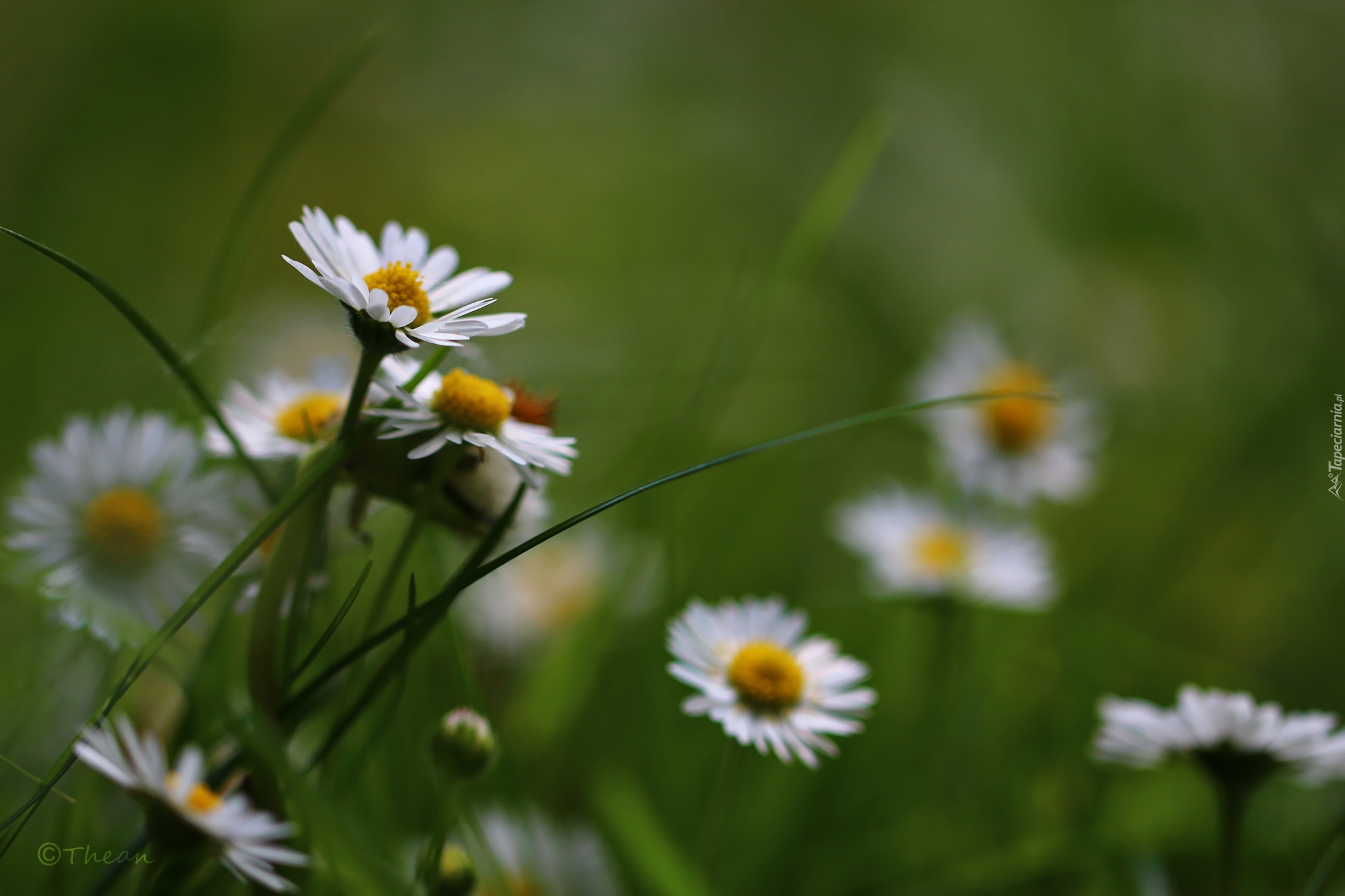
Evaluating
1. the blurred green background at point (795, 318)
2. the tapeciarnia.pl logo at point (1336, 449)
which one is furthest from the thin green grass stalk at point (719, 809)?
the tapeciarnia.pl logo at point (1336, 449)

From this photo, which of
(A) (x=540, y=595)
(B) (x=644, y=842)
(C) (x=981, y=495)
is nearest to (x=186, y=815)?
(B) (x=644, y=842)

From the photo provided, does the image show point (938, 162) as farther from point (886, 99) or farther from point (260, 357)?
point (260, 357)

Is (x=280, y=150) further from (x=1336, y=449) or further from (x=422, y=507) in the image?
(x=1336, y=449)

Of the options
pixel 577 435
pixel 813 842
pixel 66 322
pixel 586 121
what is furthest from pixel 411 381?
pixel 586 121

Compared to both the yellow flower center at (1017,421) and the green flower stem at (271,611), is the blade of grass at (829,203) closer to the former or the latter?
the yellow flower center at (1017,421)

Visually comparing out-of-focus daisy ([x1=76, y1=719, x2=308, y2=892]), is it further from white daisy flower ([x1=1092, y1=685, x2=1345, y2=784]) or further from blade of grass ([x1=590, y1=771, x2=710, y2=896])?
white daisy flower ([x1=1092, y1=685, x2=1345, y2=784])

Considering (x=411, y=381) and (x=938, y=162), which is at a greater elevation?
(x=938, y=162)

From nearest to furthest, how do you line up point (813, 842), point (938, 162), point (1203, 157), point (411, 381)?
point (411, 381) < point (813, 842) < point (1203, 157) < point (938, 162)

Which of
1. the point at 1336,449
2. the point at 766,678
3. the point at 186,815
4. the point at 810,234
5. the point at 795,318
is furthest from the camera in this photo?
the point at 795,318
